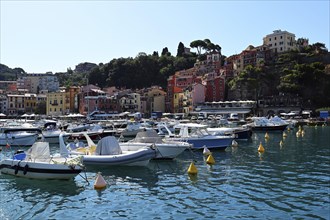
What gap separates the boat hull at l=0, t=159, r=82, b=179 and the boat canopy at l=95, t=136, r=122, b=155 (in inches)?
208

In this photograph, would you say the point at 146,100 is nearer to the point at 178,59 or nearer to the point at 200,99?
the point at 200,99

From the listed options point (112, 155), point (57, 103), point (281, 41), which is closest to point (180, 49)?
point (281, 41)

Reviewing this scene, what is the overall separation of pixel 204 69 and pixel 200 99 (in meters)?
19.9

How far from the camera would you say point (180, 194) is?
17.5 meters

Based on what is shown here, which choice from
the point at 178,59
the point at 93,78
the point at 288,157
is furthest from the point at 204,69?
the point at 288,157

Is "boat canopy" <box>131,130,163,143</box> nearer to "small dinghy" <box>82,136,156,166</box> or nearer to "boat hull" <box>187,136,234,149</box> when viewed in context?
"small dinghy" <box>82,136,156,166</box>

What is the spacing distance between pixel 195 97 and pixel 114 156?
87758mm

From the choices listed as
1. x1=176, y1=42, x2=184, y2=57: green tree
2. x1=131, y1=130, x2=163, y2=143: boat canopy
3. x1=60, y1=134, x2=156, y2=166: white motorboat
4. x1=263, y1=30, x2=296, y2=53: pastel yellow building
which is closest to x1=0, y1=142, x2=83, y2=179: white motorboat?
x1=60, y1=134, x2=156, y2=166: white motorboat

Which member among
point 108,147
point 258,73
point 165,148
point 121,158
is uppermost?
point 258,73

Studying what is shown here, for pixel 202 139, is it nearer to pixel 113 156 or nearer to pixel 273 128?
pixel 113 156

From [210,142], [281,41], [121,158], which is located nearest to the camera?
[121,158]

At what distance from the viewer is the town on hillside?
103 meters

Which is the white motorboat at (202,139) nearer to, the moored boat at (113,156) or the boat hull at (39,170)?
the moored boat at (113,156)

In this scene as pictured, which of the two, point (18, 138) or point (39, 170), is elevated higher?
point (39, 170)
